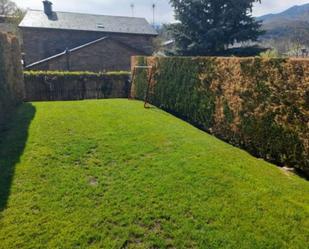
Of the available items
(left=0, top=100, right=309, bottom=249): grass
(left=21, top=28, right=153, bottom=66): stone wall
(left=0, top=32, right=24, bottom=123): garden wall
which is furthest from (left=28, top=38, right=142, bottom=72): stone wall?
(left=0, top=100, right=309, bottom=249): grass

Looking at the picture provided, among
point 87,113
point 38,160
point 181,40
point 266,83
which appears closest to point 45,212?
point 38,160

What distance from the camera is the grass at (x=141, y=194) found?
3535 millimetres

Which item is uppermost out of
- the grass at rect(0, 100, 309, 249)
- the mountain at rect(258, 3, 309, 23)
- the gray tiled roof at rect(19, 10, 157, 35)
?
the mountain at rect(258, 3, 309, 23)

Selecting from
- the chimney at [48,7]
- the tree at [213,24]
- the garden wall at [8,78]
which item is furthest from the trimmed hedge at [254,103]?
the chimney at [48,7]

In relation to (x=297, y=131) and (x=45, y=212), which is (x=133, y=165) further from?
(x=297, y=131)

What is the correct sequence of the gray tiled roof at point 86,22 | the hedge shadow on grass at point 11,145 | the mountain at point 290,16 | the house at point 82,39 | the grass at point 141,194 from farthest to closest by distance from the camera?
the mountain at point 290,16 → the gray tiled roof at point 86,22 → the house at point 82,39 → the hedge shadow on grass at point 11,145 → the grass at point 141,194

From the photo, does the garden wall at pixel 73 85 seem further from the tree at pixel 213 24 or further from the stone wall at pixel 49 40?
the stone wall at pixel 49 40

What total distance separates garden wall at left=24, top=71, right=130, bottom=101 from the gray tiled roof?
1284cm

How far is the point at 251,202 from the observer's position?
4.23 m

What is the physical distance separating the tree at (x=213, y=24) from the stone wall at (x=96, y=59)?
693 centimetres

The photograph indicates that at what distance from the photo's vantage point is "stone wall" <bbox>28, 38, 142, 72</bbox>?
2166 cm

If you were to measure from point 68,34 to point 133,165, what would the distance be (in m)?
24.7

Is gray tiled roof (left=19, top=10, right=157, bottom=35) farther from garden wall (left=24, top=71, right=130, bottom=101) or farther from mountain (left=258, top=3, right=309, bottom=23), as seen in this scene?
mountain (left=258, top=3, right=309, bottom=23)

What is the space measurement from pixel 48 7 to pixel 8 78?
21768 millimetres
